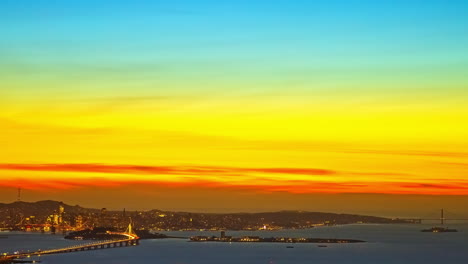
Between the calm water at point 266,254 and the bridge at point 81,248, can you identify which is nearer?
the bridge at point 81,248

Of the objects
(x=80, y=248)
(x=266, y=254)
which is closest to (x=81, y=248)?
(x=80, y=248)

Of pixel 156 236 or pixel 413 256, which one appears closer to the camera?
pixel 413 256

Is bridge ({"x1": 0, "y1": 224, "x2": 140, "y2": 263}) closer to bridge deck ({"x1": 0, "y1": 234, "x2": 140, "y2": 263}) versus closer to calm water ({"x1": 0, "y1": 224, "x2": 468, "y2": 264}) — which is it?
bridge deck ({"x1": 0, "y1": 234, "x2": 140, "y2": 263})

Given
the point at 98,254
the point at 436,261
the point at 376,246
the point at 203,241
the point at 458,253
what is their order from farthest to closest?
the point at 203,241, the point at 376,246, the point at 458,253, the point at 98,254, the point at 436,261

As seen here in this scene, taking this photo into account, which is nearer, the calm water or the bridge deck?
the bridge deck

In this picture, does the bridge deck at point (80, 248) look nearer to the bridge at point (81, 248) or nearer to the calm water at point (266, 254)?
the bridge at point (81, 248)

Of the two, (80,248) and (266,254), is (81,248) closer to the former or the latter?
(80,248)

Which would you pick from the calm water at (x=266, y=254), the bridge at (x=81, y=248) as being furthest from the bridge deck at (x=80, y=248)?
the calm water at (x=266, y=254)

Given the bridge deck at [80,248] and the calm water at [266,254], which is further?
the calm water at [266,254]

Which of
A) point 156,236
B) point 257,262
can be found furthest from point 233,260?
point 156,236

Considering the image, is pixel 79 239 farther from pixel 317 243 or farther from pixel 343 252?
pixel 343 252

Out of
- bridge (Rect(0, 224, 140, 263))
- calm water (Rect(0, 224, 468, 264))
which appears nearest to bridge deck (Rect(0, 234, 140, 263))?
bridge (Rect(0, 224, 140, 263))
